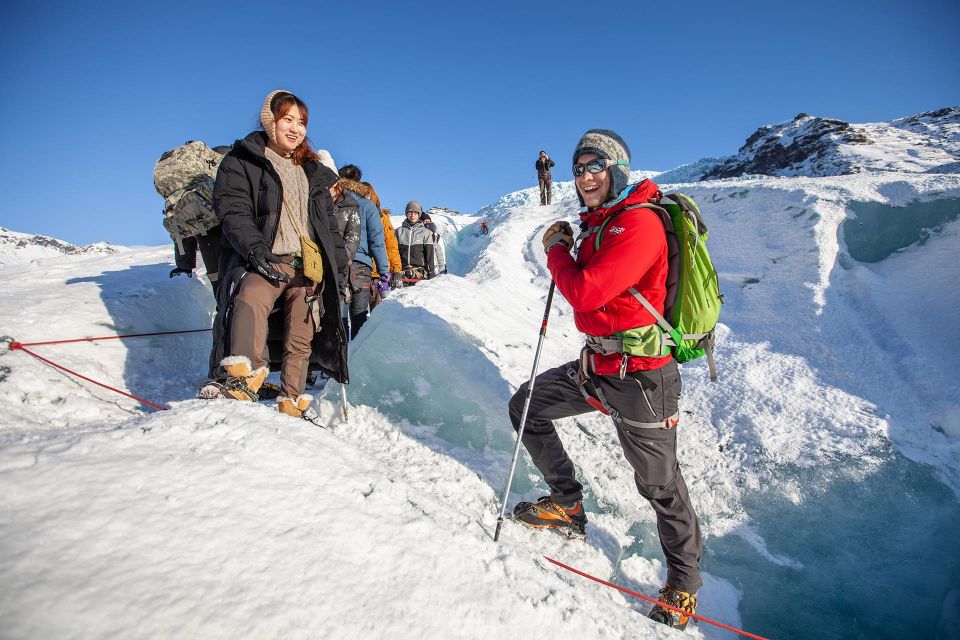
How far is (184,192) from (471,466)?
3371 millimetres

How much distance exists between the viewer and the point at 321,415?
3170 millimetres

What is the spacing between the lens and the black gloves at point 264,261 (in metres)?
2.47

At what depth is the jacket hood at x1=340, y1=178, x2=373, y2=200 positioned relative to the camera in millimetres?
4594

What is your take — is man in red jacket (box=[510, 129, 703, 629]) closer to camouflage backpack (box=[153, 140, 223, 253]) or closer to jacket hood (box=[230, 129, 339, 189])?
jacket hood (box=[230, 129, 339, 189])

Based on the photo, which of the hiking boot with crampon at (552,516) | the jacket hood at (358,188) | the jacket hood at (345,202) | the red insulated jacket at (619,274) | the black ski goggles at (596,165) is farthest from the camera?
the jacket hood at (358,188)

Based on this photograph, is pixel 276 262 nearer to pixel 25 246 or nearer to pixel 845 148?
pixel 845 148

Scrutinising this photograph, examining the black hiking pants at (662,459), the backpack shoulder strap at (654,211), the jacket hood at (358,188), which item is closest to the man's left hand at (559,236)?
the backpack shoulder strap at (654,211)

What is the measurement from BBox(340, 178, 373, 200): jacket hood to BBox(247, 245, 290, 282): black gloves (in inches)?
89.1

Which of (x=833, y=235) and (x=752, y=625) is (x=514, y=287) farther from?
(x=752, y=625)

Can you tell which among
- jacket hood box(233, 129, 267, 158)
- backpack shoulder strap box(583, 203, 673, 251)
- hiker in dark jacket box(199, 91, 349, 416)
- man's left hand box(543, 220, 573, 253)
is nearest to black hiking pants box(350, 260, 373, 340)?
hiker in dark jacket box(199, 91, 349, 416)

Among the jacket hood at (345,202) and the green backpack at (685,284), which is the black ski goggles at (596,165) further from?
the jacket hood at (345,202)

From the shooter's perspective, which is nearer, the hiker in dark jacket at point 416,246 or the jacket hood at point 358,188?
the jacket hood at point 358,188

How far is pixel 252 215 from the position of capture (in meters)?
2.63

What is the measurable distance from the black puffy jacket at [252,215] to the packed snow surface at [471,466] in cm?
68
